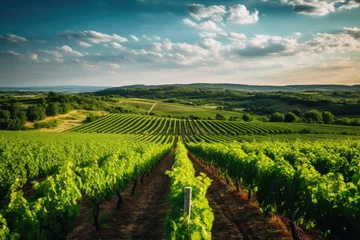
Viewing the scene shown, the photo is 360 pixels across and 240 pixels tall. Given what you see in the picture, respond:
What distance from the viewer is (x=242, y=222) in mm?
10812

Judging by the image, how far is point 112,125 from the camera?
9569cm

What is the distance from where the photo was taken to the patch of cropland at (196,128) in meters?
A: 80.4

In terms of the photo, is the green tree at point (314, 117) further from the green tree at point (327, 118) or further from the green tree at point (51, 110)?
the green tree at point (51, 110)

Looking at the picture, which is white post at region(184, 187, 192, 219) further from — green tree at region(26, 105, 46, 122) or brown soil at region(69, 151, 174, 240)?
green tree at region(26, 105, 46, 122)

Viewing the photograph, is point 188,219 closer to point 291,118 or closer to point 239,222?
point 239,222

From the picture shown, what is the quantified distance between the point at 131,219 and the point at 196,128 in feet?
282

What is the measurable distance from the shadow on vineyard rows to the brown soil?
2512 millimetres

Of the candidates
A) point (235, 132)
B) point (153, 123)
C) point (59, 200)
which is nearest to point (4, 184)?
point (59, 200)

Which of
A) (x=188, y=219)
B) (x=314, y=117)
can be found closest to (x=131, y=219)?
(x=188, y=219)

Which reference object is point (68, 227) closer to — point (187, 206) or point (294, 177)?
point (187, 206)

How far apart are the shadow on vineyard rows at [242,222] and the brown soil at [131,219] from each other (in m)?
2.51

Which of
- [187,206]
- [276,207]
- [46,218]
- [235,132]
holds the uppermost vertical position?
[187,206]

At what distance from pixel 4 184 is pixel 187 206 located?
13.2 meters

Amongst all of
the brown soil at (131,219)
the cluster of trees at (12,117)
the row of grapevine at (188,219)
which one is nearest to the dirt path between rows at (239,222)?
the brown soil at (131,219)
